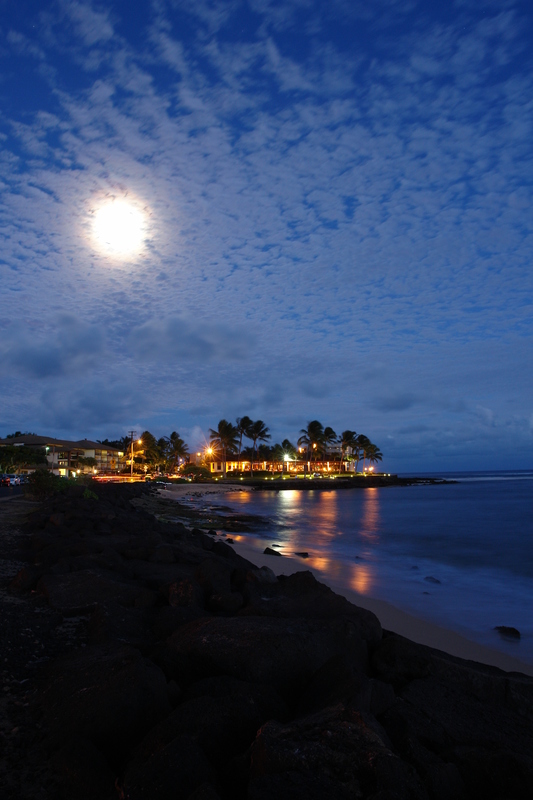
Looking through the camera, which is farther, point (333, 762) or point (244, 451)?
point (244, 451)

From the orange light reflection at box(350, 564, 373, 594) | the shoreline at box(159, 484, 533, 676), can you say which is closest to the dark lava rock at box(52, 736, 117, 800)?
the shoreline at box(159, 484, 533, 676)

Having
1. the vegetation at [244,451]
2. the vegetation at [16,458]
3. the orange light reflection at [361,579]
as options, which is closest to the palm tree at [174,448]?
the vegetation at [244,451]

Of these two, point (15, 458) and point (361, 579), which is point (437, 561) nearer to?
point (361, 579)

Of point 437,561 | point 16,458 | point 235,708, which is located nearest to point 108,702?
point 235,708

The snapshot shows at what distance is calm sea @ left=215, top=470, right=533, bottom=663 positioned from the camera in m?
11.0

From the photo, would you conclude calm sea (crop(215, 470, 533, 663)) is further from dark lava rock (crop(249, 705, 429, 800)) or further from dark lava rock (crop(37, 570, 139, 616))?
dark lava rock (crop(249, 705, 429, 800))

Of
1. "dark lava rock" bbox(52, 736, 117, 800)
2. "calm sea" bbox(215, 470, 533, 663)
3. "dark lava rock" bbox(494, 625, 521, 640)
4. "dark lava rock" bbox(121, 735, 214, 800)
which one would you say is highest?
"dark lava rock" bbox(121, 735, 214, 800)

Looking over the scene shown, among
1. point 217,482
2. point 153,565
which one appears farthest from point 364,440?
point 153,565

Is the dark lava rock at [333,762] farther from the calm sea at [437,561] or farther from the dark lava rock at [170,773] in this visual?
the calm sea at [437,561]

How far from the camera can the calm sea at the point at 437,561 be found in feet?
36.0

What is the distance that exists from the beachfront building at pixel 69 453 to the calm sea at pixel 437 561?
52.3 m

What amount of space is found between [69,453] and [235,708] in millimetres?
93183

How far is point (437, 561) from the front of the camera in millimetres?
19062

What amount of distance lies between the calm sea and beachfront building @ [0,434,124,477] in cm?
5235
